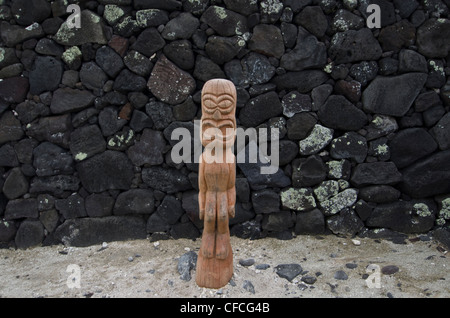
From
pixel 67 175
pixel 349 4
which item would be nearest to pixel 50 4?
pixel 67 175

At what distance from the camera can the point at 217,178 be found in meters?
2.70

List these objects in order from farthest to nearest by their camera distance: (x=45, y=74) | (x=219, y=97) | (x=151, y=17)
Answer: (x=45, y=74)
(x=151, y=17)
(x=219, y=97)

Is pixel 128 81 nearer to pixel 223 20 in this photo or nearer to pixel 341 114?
pixel 223 20

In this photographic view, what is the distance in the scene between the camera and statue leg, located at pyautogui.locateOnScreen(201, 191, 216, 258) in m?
2.74

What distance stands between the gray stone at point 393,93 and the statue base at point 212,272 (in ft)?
7.46

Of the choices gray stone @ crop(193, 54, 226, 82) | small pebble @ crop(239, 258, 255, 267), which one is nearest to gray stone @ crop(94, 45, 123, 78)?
gray stone @ crop(193, 54, 226, 82)

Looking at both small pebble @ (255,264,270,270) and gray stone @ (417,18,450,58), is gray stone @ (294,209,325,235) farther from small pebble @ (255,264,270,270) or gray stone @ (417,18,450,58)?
gray stone @ (417,18,450,58)

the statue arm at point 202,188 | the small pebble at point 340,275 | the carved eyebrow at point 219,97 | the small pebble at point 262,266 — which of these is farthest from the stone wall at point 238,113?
the carved eyebrow at point 219,97

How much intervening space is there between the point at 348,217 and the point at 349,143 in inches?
33.6

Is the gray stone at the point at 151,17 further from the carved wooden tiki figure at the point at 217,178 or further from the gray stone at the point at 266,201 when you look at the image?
the gray stone at the point at 266,201

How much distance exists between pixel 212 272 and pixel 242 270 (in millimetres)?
456

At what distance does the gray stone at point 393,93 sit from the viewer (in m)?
3.56

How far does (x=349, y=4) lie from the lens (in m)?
3.47

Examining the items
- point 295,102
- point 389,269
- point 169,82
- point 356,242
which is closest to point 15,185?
point 169,82
